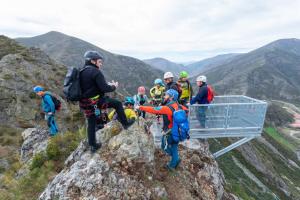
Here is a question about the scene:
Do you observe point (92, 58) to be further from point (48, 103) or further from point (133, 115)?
point (48, 103)

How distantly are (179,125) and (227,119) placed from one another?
4740 millimetres

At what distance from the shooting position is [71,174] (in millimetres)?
7852

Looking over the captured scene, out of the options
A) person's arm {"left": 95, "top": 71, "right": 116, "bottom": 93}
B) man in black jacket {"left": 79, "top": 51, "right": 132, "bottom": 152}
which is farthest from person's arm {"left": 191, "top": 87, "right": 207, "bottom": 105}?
person's arm {"left": 95, "top": 71, "right": 116, "bottom": 93}

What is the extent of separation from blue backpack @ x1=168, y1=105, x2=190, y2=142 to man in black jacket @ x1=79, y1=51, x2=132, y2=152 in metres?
1.84

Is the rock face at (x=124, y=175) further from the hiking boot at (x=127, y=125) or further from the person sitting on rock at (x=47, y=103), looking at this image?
the person sitting on rock at (x=47, y=103)

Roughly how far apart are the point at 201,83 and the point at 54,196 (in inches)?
301

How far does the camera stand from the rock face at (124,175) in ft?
24.5

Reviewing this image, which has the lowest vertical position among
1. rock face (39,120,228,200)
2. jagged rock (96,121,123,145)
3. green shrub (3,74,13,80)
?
rock face (39,120,228,200)

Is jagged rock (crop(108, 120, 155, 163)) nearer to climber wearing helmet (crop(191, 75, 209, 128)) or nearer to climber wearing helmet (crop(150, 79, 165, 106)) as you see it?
climber wearing helmet (crop(150, 79, 165, 106))

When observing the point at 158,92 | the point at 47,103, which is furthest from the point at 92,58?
the point at 47,103

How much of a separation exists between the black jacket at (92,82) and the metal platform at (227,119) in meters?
5.57

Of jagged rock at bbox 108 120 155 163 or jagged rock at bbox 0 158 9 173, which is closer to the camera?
A: jagged rock at bbox 108 120 155 163

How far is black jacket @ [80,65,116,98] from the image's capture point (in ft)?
23.6

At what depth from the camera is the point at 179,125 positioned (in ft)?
27.1
